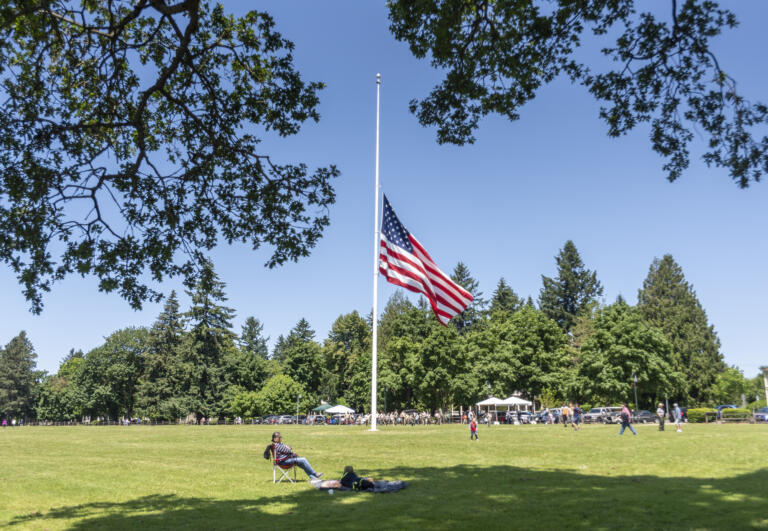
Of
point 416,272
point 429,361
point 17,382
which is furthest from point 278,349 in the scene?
point 416,272

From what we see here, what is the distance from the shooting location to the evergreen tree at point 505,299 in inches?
4060

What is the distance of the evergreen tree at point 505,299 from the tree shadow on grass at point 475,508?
9171 cm

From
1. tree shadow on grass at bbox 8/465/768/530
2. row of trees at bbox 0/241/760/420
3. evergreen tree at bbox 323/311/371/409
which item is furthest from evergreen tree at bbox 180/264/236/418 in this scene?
tree shadow on grass at bbox 8/465/768/530

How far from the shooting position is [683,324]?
81.4 m

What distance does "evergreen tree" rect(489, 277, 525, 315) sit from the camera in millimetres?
103125

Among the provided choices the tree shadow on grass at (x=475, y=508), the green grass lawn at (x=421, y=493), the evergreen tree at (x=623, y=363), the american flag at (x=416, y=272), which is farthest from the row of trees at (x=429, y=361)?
the tree shadow on grass at (x=475, y=508)

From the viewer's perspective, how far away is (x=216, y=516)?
30.7 feet

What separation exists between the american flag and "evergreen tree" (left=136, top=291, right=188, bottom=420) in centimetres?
6333

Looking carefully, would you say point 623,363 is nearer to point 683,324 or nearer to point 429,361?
point 429,361

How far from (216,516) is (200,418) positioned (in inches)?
3223

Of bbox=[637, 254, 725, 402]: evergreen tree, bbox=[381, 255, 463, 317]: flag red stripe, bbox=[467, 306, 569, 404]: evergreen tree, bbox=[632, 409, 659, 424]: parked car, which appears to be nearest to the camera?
bbox=[381, 255, 463, 317]: flag red stripe

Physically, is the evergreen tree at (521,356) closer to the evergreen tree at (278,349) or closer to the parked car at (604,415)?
the parked car at (604,415)

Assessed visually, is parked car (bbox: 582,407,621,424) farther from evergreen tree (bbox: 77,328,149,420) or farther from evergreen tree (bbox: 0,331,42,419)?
evergreen tree (bbox: 0,331,42,419)

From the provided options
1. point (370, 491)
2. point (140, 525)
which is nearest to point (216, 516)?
point (140, 525)
